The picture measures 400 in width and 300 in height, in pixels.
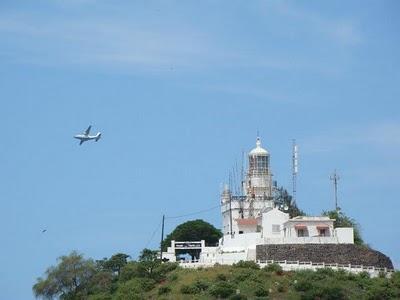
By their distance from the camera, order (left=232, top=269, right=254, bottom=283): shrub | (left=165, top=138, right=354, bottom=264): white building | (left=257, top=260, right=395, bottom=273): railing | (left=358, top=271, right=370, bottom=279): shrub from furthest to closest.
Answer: (left=165, top=138, right=354, bottom=264): white building
(left=257, top=260, right=395, bottom=273): railing
(left=358, top=271, right=370, bottom=279): shrub
(left=232, top=269, right=254, bottom=283): shrub

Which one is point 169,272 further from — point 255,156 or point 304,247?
point 255,156

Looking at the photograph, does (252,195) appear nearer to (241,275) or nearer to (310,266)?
(310,266)

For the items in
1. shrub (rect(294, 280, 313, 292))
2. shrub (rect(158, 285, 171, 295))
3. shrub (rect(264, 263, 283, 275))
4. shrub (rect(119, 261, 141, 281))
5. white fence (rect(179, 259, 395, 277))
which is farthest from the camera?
shrub (rect(119, 261, 141, 281))

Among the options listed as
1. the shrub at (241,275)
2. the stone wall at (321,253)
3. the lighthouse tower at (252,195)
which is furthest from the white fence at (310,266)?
the lighthouse tower at (252,195)

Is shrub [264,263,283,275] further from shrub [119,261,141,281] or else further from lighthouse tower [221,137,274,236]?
lighthouse tower [221,137,274,236]

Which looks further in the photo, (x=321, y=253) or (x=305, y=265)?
(x=321, y=253)

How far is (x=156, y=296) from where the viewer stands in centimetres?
9381

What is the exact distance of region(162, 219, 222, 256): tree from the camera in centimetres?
11806

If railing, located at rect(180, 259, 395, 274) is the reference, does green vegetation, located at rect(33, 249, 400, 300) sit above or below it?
below

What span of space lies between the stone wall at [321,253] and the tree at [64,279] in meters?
15.4

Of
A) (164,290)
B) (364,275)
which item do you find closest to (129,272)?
(164,290)

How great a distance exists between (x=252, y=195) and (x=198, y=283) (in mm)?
26275

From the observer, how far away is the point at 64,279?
103812 millimetres

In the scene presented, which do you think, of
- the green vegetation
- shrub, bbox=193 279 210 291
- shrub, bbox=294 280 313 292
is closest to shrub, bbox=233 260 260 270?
the green vegetation
